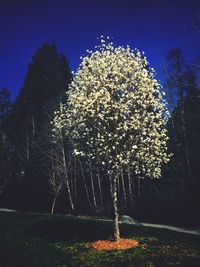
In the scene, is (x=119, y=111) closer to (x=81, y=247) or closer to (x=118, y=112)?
(x=118, y=112)

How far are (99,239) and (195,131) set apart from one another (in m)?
20.8

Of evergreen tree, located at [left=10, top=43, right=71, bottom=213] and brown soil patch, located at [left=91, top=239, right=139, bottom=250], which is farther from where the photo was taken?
evergreen tree, located at [left=10, top=43, right=71, bottom=213]

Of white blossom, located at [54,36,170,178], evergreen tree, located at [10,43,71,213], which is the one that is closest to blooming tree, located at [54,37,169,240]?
white blossom, located at [54,36,170,178]

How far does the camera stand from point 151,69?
20.2 metres

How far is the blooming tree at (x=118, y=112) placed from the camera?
1909 cm

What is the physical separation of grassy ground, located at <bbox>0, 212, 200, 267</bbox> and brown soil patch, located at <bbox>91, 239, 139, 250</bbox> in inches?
18.9

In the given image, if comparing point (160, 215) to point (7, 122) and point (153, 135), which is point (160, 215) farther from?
point (7, 122)

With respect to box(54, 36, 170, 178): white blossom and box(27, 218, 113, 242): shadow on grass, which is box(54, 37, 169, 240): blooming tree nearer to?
box(54, 36, 170, 178): white blossom

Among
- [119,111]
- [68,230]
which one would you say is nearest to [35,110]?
[68,230]

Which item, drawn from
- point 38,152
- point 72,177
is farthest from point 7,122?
point 72,177

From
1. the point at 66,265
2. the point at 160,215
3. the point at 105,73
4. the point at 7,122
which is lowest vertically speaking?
the point at 66,265

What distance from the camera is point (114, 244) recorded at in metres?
19.4

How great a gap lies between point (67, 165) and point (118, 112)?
25.3m

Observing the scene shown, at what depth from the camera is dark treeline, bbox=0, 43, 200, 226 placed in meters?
36.2
